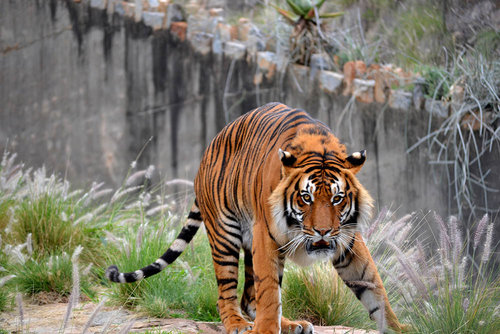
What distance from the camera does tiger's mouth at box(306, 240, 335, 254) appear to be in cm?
362

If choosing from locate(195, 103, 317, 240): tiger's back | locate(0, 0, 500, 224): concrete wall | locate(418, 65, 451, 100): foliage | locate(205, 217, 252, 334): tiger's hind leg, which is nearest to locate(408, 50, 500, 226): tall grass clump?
locate(418, 65, 451, 100): foliage

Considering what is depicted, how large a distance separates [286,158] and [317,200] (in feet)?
0.96

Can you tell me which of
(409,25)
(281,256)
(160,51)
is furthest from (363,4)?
(281,256)

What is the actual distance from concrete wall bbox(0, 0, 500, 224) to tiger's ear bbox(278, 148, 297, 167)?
13.7 feet

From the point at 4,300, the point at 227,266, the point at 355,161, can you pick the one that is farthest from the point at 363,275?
the point at 4,300

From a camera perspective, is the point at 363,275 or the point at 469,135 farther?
the point at 469,135

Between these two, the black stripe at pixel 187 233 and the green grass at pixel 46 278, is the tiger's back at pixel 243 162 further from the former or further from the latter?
the green grass at pixel 46 278

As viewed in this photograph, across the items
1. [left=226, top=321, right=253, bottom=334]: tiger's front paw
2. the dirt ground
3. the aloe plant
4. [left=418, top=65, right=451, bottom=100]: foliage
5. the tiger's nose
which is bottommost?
the dirt ground

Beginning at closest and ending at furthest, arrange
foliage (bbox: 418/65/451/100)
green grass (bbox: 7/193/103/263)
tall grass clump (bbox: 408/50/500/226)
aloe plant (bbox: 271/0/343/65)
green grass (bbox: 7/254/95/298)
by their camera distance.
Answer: green grass (bbox: 7/254/95/298)
green grass (bbox: 7/193/103/263)
tall grass clump (bbox: 408/50/500/226)
foliage (bbox: 418/65/451/100)
aloe plant (bbox: 271/0/343/65)

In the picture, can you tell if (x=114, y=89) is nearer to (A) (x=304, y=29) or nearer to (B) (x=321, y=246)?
(A) (x=304, y=29)

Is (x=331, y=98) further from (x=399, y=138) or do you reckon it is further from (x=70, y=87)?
(x=70, y=87)

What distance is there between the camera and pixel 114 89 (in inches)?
373

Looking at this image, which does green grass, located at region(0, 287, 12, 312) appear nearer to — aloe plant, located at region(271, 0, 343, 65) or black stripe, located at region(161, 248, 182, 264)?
black stripe, located at region(161, 248, 182, 264)

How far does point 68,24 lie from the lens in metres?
9.79
